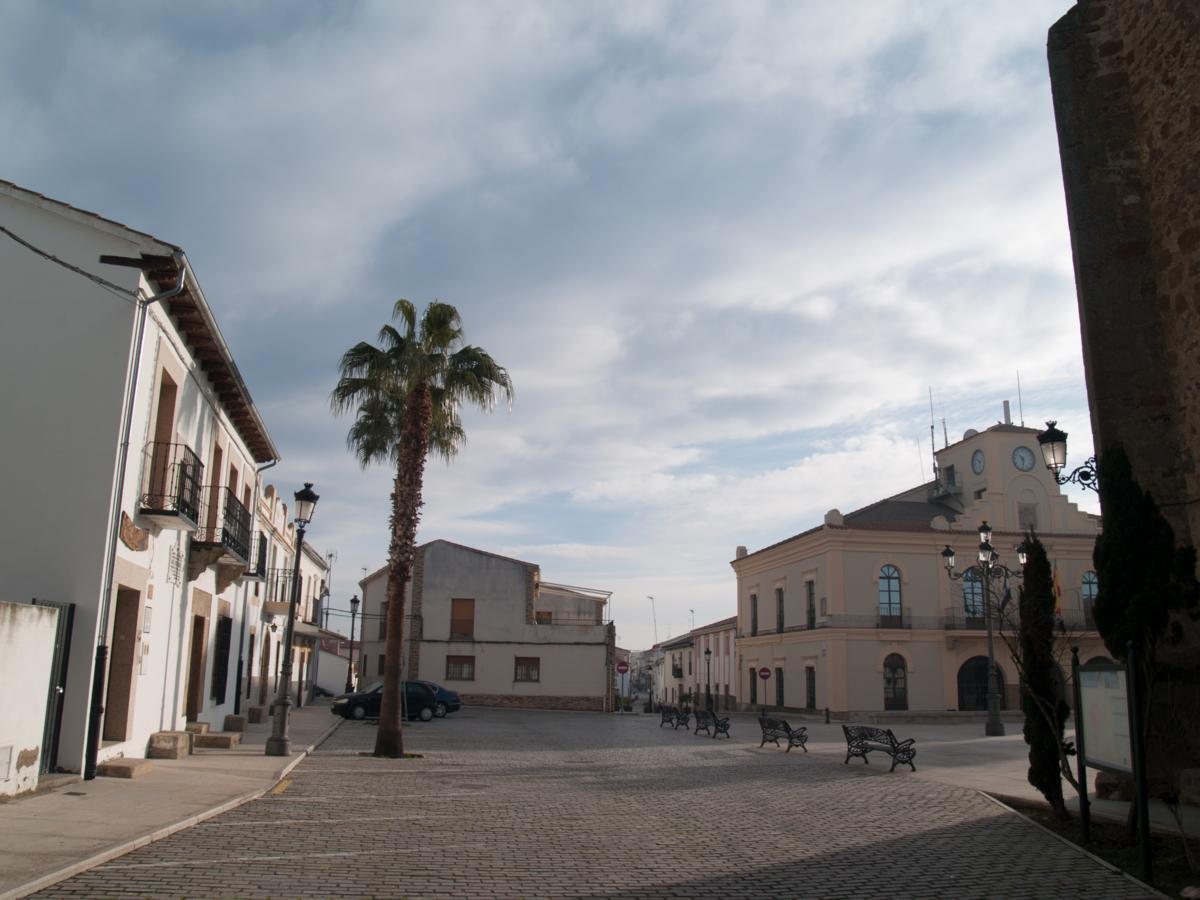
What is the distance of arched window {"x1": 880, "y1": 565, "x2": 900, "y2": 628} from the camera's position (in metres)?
41.8

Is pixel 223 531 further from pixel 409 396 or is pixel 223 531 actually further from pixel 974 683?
pixel 974 683

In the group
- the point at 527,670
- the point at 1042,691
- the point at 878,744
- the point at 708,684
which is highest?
the point at 527,670

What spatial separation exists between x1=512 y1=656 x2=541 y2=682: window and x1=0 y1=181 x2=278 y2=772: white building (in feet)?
106

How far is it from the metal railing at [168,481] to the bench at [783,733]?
14149 millimetres

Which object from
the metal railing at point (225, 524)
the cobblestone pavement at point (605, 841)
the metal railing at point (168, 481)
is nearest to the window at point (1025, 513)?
the cobblestone pavement at point (605, 841)

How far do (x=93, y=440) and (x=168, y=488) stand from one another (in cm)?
209

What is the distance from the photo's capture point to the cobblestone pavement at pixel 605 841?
7.68 metres

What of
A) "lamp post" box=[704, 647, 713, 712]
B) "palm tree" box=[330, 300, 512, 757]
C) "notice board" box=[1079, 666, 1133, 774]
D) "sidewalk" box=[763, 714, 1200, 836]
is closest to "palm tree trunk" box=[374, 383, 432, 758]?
"palm tree" box=[330, 300, 512, 757]

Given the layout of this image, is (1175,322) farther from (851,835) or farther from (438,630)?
(438,630)

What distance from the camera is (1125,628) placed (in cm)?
898

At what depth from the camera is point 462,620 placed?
47.4m

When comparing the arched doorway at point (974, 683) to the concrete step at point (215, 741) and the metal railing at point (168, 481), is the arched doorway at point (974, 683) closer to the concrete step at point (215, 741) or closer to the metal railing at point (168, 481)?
the concrete step at point (215, 741)

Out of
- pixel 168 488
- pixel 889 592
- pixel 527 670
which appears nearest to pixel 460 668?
pixel 527 670

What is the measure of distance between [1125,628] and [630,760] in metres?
12.3
